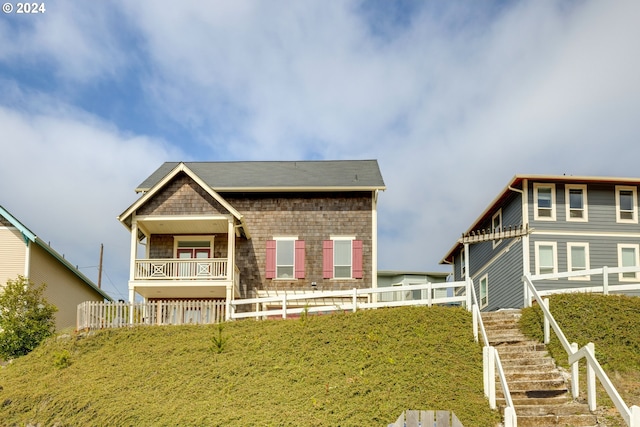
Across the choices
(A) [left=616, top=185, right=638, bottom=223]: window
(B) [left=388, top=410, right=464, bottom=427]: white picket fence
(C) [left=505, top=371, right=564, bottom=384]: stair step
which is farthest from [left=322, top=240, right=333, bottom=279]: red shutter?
(B) [left=388, top=410, right=464, bottom=427]: white picket fence

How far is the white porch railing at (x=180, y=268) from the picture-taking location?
2878 cm

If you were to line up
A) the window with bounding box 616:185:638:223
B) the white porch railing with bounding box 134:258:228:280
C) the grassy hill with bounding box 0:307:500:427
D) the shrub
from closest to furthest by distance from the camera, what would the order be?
the grassy hill with bounding box 0:307:500:427, the shrub, the white porch railing with bounding box 134:258:228:280, the window with bounding box 616:185:638:223

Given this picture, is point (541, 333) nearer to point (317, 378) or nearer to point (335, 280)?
point (317, 378)

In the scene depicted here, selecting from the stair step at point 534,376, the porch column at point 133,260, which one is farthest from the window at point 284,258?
the stair step at point 534,376

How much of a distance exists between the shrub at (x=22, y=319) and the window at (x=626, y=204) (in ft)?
73.5

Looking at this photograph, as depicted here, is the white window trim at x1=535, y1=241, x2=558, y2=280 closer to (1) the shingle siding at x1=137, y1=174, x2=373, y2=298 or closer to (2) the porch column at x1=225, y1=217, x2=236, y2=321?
(1) the shingle siding at x1=137, y1=174, x2=373, y2=298

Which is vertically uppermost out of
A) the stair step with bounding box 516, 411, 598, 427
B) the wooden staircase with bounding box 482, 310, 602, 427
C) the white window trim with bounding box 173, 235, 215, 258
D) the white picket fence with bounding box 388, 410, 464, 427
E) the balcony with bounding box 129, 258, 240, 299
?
the white window trim with bounding box 173, 235, 215, 258

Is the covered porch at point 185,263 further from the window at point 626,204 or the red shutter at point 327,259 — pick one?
the window at point 626,204

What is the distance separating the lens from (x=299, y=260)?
30.9 m

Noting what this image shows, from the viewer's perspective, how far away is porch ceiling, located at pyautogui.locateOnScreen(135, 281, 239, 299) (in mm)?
28516

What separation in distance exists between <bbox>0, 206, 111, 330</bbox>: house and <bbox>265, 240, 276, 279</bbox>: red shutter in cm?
900

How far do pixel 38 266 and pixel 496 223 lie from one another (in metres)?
20.1

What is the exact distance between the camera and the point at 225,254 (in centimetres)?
3098

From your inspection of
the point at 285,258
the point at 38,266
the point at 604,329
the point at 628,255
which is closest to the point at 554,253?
the point at 628,255
